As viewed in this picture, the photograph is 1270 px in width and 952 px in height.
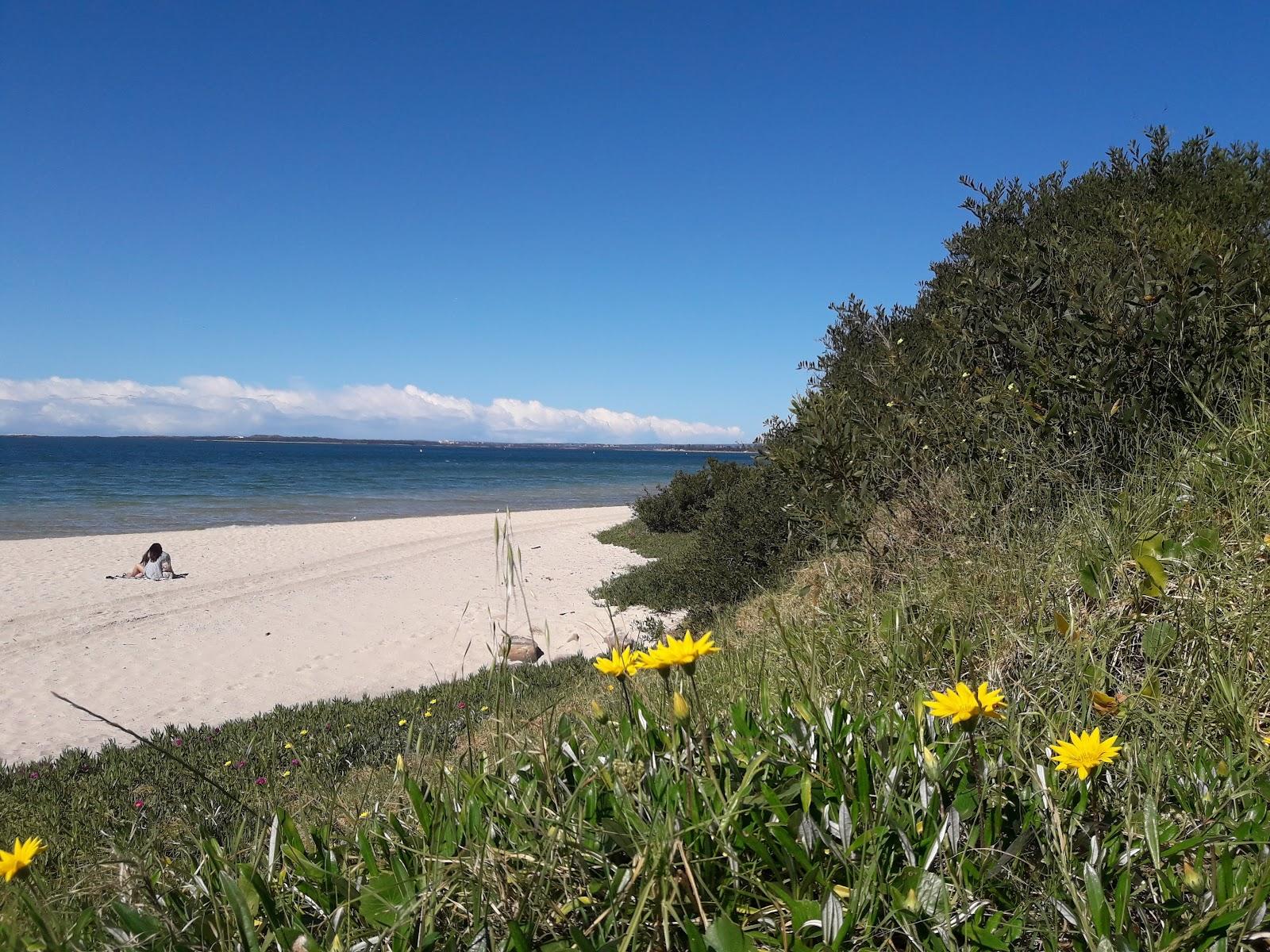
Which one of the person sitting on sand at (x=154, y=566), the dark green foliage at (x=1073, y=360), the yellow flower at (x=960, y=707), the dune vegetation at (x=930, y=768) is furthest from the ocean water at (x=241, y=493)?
the yellow flower at (x=960, y=707)

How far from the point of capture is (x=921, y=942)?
1434 millimetres

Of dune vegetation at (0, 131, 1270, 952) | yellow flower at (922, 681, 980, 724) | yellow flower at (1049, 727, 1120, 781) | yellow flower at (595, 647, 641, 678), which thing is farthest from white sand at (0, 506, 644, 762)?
yellow flower at (1049, 727, 1120, 781)

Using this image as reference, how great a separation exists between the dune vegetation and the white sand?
1.74 m

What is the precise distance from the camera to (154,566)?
15.9 m

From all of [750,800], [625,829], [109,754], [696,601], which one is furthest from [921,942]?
[696,601]

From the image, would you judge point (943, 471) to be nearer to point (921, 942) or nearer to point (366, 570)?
point (921, 942)

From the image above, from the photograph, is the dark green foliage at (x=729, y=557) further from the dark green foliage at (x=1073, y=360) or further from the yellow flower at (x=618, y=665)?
the yellow flower at (x=618, y=665)

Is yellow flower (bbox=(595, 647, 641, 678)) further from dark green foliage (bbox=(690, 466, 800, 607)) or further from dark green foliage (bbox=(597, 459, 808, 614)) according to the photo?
dark green foliage (bbox=(690, 466, 800, 607))

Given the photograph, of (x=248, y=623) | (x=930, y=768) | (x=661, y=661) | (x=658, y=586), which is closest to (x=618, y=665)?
(x=661, y=661)

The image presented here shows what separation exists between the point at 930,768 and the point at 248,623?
40.8 ft

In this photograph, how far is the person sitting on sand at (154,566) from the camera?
15.9 m

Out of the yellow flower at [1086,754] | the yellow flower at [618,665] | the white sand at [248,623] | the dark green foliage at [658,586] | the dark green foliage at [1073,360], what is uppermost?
the dark green foliage at [1073,360]

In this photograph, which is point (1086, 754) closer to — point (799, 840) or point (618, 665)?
point (799, 840)

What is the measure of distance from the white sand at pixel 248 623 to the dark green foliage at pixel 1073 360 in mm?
2665
